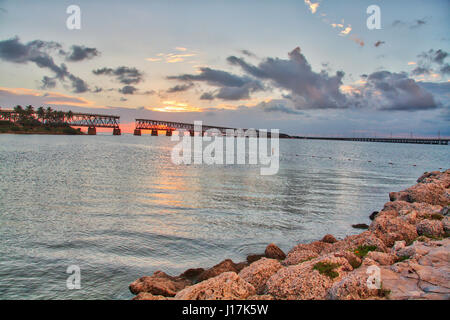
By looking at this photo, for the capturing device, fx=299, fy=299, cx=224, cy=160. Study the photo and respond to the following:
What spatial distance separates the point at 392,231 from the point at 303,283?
256 inches

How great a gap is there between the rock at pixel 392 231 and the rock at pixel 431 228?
0.86ft

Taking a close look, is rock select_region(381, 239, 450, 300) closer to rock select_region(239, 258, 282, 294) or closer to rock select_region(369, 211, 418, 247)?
rock select_region(369, 211, 418, 247)

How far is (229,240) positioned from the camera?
14961 millimetres

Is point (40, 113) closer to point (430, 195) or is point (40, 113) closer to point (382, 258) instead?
point (430, 195)

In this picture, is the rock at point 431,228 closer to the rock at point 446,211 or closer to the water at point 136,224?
the rock at point 446,211

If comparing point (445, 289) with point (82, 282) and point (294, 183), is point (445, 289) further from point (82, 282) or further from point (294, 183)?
point (294, 183)

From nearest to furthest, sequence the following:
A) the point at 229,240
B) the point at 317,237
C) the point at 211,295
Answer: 1. the point at 211,295
2. the point at 229,240
3. the point at 317,237

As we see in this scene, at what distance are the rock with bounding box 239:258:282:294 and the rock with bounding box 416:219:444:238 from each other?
21.1ft

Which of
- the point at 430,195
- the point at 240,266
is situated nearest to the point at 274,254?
the point at 240,266

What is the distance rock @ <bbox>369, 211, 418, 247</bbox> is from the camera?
446 inches

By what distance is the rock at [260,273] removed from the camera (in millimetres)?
8453

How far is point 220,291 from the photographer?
277 inches

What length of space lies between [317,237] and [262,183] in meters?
18.6
